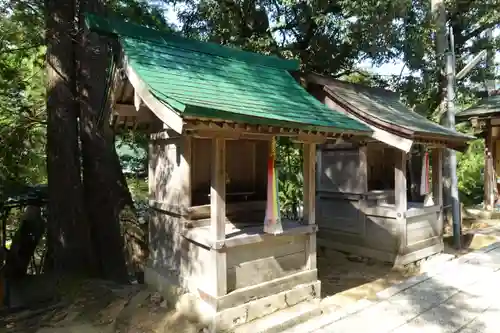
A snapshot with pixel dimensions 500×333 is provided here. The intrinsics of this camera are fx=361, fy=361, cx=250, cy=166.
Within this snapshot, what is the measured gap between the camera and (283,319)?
210 inches

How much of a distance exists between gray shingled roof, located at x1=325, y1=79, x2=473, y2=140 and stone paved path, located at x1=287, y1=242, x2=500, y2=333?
9.55ft

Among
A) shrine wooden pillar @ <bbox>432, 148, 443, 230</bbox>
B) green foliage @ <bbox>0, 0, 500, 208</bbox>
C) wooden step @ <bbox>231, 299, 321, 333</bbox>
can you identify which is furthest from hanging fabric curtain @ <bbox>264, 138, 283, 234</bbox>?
green foliage @ <bbox>0, 0, 500, 208</bbox>

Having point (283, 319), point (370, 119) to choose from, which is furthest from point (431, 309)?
point (370, 119)

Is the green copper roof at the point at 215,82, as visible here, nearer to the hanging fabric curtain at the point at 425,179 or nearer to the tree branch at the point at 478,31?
the hanging fabric curtain at the point at 425,179

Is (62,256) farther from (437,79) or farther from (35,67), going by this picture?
(437,79)

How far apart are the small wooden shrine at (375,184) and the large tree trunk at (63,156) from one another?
18.1 ft

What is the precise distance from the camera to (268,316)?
17.9 feet

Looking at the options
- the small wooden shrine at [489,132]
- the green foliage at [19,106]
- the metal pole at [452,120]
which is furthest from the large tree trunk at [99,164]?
the small wooden shrine at [489,132]

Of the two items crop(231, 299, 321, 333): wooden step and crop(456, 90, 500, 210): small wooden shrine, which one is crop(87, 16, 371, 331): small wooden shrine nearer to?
crop(231, 299, 321, 333): wooden step

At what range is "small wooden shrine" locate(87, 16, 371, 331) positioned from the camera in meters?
4.96

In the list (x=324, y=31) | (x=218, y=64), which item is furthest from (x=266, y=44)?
(x=218, y=64)

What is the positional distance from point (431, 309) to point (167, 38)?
6.00 meters

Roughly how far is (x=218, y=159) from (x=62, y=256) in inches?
187

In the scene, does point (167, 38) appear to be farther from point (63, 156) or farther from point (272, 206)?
point (63, 156)
